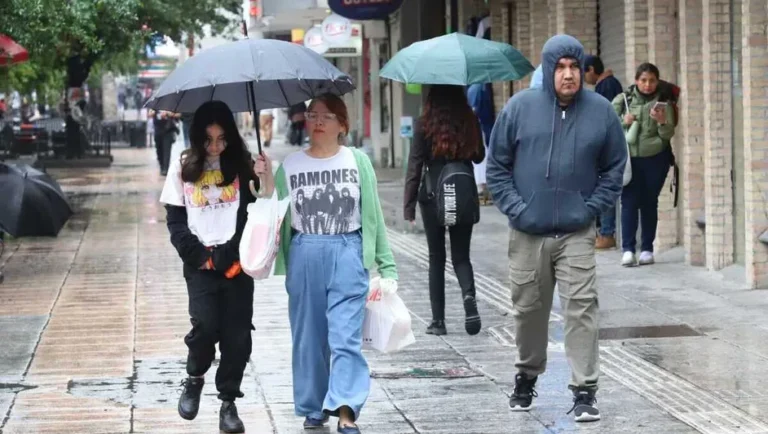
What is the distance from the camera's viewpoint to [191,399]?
24.2 feet

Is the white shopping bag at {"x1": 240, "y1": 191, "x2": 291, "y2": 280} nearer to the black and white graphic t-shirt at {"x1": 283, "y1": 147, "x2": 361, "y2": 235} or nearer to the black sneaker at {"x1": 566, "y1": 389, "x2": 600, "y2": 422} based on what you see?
the black and white graphic t-shirt at {"x1": 283, "y1": 147, "x2": 361, "y2": 235}

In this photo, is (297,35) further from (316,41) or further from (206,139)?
(206,139)

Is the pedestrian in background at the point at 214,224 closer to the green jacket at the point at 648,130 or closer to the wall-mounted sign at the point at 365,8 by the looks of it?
the green jacket at the point at 648,130

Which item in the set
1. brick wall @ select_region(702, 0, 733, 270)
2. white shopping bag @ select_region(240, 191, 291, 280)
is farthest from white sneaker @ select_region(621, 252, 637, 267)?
white shopping bag @ select_region(240, 191, 291, 280)

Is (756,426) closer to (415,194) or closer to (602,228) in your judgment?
(415,194)

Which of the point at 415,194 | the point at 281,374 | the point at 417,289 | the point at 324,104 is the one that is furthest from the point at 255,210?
the point at 417,289

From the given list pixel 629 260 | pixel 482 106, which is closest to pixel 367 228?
pixel 629 260

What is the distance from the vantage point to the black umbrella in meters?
14.6

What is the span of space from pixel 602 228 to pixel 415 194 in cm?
513

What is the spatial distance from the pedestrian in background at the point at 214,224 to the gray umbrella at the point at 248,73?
0.21 m

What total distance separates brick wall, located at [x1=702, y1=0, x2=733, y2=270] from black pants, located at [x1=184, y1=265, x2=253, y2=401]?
21.1 feet

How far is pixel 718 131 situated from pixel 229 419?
6.77 m

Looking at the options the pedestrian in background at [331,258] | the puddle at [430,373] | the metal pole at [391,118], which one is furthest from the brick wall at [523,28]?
the pedestrian in background at [331,258]

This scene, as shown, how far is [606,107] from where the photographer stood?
7.38 m
